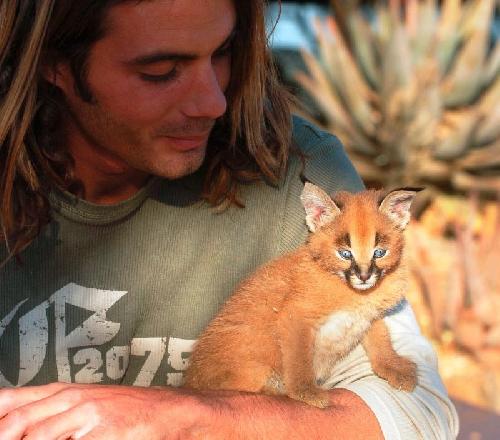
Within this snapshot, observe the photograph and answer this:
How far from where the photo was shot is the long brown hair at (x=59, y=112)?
2.88 m

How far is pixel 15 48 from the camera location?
2934 mm

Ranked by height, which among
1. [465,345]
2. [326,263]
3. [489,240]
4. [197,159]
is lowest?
[465,345]

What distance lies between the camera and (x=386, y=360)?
9.73ft

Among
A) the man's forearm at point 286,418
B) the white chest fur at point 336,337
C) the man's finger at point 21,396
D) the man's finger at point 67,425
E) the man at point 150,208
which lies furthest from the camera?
the white chest fur at point 336,337

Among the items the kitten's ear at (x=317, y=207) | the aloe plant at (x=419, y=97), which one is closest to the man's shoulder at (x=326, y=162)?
the kitten's ear at (x=317, y=207)

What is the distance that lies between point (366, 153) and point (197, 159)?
565cm

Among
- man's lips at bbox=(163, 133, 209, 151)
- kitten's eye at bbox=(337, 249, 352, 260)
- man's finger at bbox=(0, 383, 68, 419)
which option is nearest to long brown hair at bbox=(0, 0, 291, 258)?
man's lips at bbox=(163, 133, 209, 151)

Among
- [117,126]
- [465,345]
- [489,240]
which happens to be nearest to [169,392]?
[117,126]

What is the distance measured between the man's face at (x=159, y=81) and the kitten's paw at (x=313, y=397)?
764 millimetres

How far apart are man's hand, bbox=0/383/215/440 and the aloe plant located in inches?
233

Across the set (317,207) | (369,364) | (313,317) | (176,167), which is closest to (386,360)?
(369,364)

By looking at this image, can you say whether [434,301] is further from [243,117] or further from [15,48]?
[15,48]

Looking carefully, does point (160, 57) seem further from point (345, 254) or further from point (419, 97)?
point (419, 97)

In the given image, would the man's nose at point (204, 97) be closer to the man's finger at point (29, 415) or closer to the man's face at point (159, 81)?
the man's face at point (159, 81)
